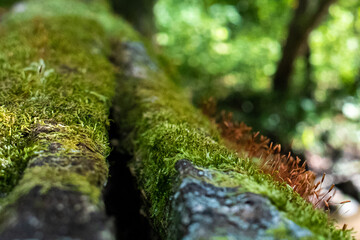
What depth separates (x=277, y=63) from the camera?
8266 mm

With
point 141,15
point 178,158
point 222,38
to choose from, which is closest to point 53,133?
point 178,158

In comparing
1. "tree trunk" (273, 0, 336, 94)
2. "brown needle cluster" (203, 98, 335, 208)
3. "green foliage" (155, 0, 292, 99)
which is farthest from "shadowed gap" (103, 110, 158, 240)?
"tree trunk" (273, 0, 336, 94)

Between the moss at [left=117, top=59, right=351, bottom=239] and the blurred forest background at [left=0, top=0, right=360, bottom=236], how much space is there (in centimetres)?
420

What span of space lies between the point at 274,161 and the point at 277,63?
698cm

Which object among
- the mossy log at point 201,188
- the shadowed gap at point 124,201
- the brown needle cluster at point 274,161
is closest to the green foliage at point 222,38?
the brown needle cluster at point 274,161

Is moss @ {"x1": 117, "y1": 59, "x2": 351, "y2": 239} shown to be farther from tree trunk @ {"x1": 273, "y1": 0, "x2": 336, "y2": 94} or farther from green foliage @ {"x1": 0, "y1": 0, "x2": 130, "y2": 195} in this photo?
tree trunk @ {"x1": 273, "y1": 0, "x2": 336, "y2": 94}

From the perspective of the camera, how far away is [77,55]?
10.4 feet

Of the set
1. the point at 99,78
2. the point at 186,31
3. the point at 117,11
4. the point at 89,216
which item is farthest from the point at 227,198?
the point at 186,31

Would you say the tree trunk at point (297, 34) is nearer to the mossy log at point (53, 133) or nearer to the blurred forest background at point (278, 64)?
the blurred forest background at point (278, 64)

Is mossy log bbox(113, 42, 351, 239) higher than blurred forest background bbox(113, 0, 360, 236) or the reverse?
the reverse

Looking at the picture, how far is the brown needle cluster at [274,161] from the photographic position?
1.94m

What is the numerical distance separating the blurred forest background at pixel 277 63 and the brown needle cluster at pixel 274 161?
4.15m

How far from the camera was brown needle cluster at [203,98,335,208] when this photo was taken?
6.36 ft

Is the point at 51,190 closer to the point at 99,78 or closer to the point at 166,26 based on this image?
the point at 99,78
